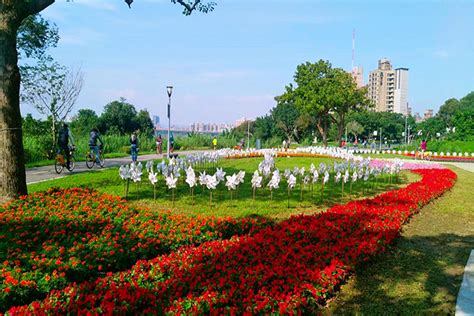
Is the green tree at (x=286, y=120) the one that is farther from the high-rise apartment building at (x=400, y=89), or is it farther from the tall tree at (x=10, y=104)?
the high-rise apartment building at (x=400, y=89)

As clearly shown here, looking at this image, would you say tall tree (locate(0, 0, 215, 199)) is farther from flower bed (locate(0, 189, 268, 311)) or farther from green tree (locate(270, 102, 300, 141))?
green tree (locate(270, 102, 300, 141))

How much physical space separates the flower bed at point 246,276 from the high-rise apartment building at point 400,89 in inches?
5265

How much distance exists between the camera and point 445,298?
421 cm

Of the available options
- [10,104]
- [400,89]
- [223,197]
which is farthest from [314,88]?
[400,89]

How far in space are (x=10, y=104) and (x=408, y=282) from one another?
338 inches

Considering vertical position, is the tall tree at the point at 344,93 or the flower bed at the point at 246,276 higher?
the tall tree at the point at 344,93

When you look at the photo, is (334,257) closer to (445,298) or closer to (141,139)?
(445,298)

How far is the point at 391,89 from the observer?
132 metres

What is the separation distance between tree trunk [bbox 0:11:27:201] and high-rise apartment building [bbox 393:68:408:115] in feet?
443

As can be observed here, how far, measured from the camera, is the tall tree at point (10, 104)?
26.2 feet

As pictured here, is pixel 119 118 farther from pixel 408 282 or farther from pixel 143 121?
pixel 408 282

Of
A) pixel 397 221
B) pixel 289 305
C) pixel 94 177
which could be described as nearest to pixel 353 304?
pixel 289 305

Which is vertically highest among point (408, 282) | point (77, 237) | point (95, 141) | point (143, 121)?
point (143, 121)

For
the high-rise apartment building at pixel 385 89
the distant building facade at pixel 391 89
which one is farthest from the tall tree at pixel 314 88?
the high-rise apartment building at pixel 385 89
